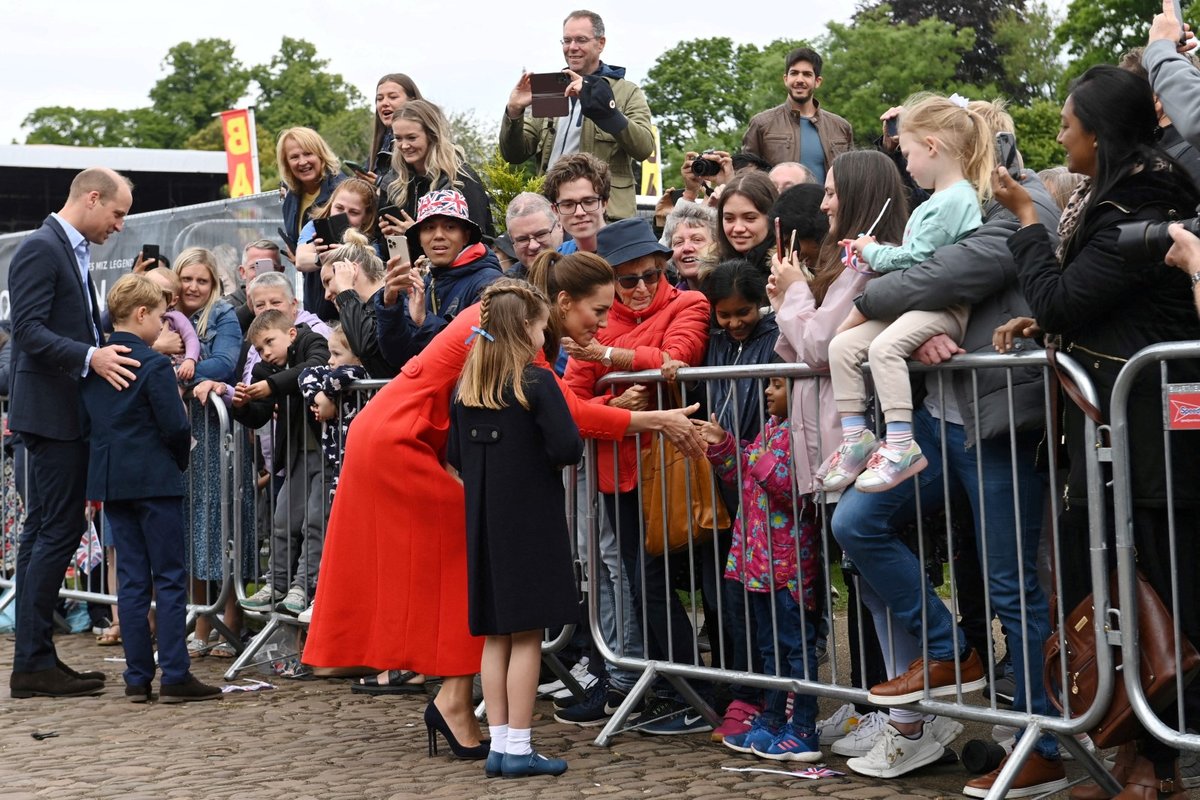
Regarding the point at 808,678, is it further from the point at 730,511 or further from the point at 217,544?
the point at 217,544

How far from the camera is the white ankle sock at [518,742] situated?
580 cm

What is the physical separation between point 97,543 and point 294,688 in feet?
8.52

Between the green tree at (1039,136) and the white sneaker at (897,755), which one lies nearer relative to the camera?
the white sneaker at (897,755)

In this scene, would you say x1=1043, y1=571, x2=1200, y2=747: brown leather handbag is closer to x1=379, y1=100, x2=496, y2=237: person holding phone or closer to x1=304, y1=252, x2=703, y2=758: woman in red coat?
x1=304, y1=252, x2=703, y2=758: woman in red coat

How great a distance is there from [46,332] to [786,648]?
429 cm

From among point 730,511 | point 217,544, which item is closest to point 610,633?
point 730,511

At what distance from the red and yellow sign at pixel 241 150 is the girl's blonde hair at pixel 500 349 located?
24981 millimetres

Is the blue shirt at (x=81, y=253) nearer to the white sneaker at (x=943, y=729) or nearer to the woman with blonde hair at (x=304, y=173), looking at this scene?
the woman with blonde hair at (x=304, y=173)

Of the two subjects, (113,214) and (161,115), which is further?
(161,115)

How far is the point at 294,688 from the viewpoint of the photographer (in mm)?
8094

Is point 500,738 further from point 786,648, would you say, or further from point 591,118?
point 591,118

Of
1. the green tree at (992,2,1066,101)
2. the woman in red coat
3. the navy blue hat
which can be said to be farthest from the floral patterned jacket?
the green tree at (992,2,1066,101)

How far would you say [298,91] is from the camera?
80125mm

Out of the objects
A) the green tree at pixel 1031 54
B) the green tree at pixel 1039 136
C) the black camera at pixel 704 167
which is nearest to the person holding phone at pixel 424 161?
the black camera at pixel 704 167
